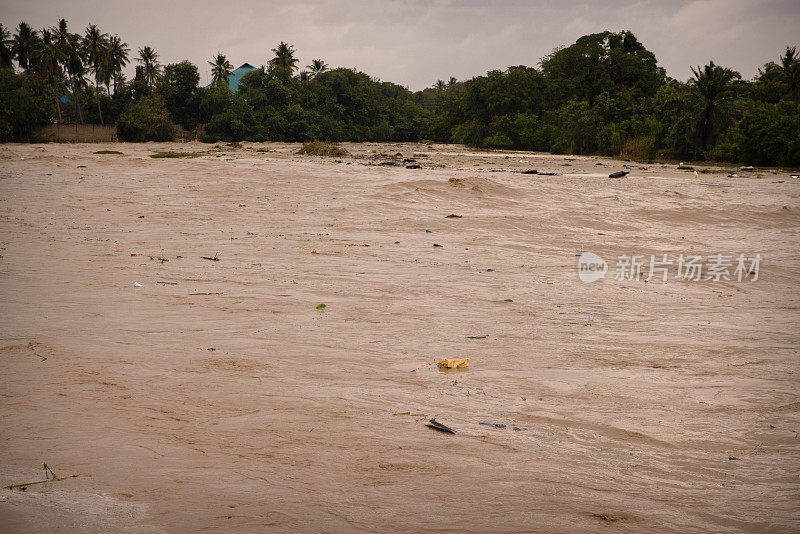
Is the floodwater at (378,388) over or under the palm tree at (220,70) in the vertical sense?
under

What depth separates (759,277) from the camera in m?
7.80

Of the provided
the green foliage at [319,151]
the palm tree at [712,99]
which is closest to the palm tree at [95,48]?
the green foliage at [319,151]

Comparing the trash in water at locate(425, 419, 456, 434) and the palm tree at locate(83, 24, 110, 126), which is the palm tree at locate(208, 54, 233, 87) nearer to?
the palm tree at locate(83, 24, 110, 126)

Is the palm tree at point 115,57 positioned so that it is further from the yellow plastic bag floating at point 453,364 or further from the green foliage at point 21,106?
the yellow plastic bag floating at point 453,364

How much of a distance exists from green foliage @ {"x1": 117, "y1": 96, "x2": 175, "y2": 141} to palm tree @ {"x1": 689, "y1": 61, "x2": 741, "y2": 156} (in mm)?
34583

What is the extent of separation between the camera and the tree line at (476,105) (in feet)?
89.3

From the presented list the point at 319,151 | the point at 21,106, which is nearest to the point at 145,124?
the point at 21,106

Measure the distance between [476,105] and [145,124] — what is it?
2469 cm

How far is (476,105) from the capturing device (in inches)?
1690

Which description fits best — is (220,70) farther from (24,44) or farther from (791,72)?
(791,72)

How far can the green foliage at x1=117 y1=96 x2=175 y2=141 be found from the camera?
40.4 m

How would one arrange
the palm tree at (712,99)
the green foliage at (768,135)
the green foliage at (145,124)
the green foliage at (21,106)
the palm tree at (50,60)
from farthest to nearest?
the palm tree at (50,60) → the green foliage at (145,124) → the green foliage at (21,106) → the palm tree at (712,99) → the green foliage at (768,135)

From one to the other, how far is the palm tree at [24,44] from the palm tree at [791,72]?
190 ft

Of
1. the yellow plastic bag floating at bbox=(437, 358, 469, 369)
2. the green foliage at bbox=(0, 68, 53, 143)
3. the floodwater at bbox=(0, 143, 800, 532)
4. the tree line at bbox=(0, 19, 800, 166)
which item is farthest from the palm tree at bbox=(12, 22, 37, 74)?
the yellow plastic bag floating at bbox=(437, 358, 469, 369)
